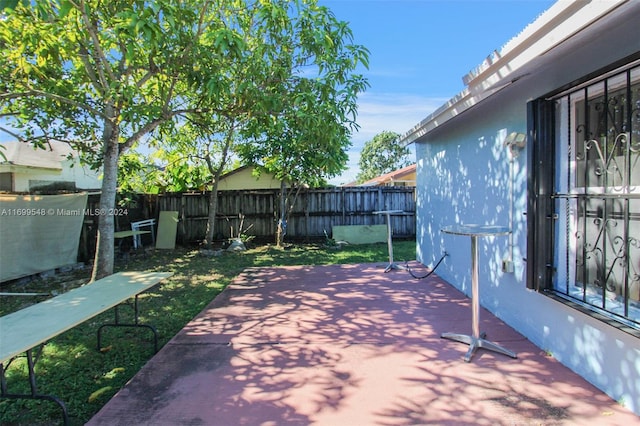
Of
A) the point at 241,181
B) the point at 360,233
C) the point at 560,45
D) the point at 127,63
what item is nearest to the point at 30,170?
the point at 241,181

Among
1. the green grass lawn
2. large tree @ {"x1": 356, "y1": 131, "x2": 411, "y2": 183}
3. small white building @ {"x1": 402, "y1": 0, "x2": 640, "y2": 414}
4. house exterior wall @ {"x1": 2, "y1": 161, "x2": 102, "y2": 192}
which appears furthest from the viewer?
large tree @ {"x1": 356, "y1": 131, "x2": 411, "y2": 183}

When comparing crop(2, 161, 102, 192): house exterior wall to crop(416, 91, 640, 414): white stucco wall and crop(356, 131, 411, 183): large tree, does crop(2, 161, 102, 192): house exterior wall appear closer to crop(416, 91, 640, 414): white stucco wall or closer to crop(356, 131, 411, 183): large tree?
crop(416, 91, 640, 414): white stucco wall

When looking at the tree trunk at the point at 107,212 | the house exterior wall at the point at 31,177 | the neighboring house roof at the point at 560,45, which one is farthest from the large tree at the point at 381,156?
the neighboring house roof at the point at 560,45

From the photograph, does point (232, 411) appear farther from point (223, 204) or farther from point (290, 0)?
point (223, 204)

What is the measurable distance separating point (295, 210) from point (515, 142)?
7.88 metres

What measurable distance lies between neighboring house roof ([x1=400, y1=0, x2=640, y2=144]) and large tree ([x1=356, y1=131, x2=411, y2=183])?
141 feet

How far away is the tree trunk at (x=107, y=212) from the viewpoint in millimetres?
5680

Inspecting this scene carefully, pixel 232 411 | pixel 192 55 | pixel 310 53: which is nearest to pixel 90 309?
pixel 232 411

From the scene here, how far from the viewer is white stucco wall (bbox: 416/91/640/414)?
236cm

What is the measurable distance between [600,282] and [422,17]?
21.6 feet

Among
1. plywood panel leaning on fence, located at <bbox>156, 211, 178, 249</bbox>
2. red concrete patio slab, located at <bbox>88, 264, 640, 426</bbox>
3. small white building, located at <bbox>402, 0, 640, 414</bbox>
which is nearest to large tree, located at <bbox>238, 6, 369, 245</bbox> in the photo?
small white building, located at <bbox>402, 0, 640, 414</bbox>

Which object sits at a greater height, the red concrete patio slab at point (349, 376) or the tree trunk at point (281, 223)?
the tree trunk at point (281, 223)

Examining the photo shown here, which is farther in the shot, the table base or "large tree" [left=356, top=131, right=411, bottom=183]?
"large tree" [left=356, top=131, right=411, bottom=183]

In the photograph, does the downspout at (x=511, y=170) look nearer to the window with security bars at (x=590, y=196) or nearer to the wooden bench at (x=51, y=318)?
the window with security bars at (x=590, y=196)
